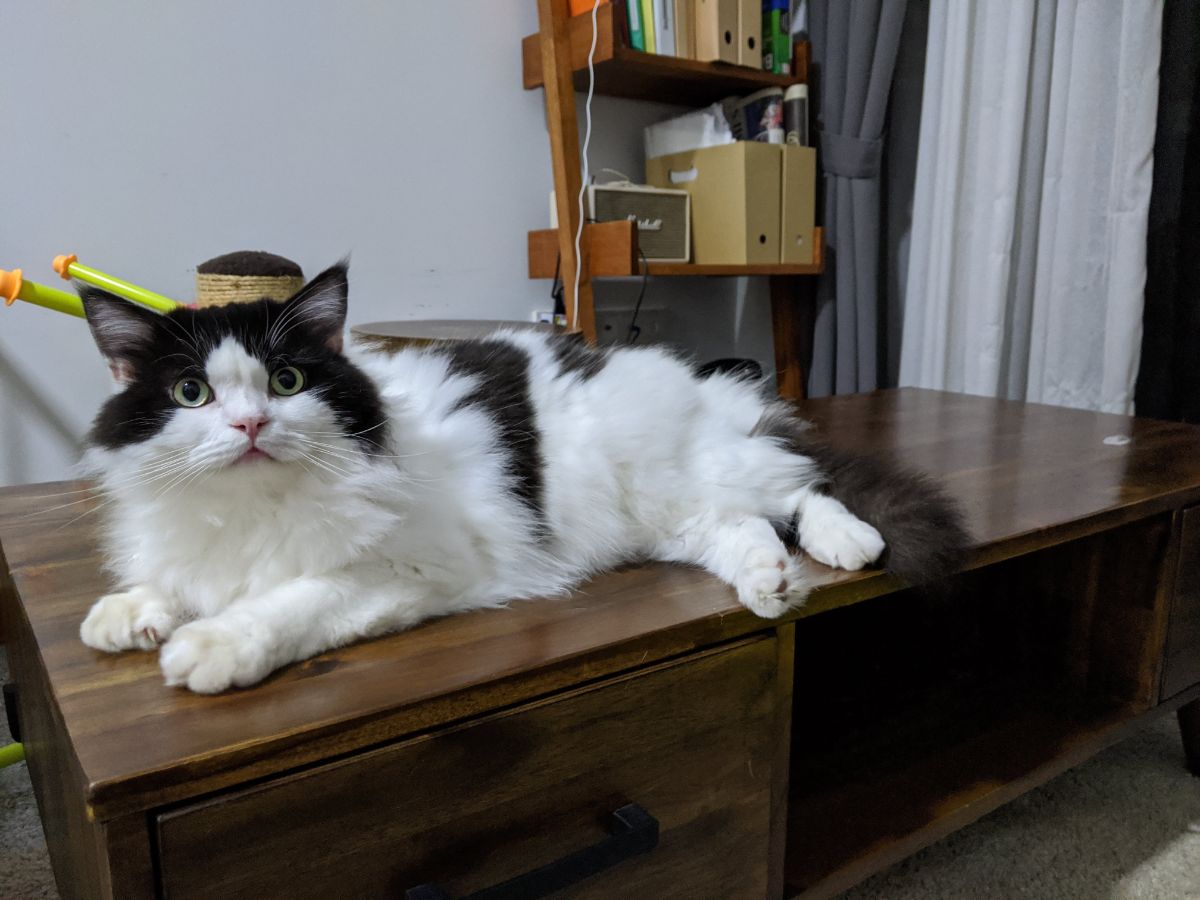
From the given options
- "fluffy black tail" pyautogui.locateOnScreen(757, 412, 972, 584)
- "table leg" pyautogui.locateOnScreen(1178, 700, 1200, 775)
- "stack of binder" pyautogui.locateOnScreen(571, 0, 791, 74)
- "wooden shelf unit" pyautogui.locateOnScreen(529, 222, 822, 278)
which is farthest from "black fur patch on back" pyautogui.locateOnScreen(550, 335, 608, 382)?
"stack of binder" pyautogui.locateOnScreen(571, 0, 791, 74)

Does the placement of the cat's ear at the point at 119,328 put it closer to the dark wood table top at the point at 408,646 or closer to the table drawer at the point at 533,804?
the dark wood table top at the point at 408,646

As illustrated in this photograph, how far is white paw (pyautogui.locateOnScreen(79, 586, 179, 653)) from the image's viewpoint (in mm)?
647

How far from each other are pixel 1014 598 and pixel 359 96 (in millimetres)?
1677

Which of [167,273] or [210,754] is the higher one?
[167,273]

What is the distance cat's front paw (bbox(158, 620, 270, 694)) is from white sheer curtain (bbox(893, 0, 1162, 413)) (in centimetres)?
192

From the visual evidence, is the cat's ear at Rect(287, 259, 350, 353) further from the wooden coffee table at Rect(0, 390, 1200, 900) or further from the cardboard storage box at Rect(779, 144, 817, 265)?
the cardboard storage box at Rect(779, 144, 817, 265)

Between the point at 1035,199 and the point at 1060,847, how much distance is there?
1530mm

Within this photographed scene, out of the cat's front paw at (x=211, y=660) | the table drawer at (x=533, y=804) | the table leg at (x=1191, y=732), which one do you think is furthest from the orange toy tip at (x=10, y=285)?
the table leg at (x=1191, y=732)

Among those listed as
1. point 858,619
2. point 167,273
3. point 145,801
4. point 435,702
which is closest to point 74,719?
point 145,801

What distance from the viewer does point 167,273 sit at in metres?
1.79

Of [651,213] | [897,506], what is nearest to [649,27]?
[651,213]

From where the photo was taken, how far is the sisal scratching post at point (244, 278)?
151cm

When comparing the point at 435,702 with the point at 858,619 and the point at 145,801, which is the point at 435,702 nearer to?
the point at 145,801

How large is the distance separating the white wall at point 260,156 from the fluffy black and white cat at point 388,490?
3.60 ft
